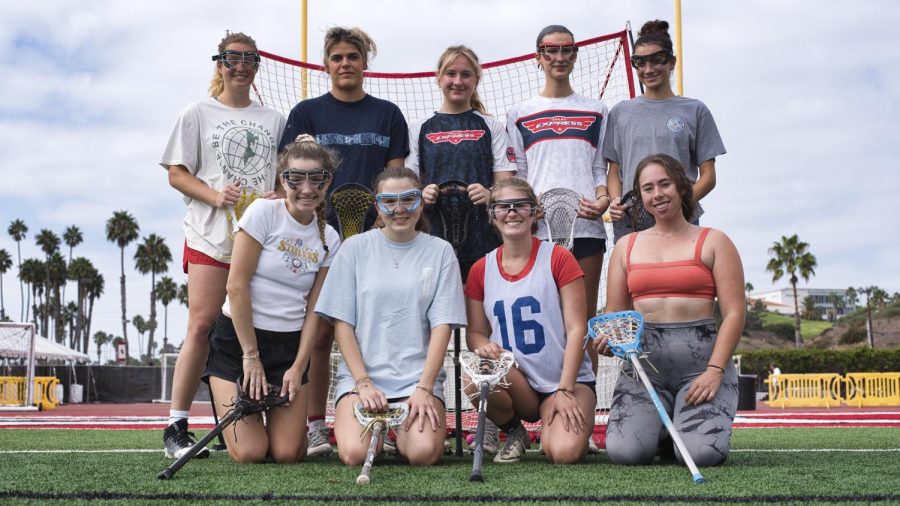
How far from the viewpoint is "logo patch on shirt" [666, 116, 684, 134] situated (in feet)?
16.6

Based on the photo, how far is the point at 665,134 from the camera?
5.05 metres

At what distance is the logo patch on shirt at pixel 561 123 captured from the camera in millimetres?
5227

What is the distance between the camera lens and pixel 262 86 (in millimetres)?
7262

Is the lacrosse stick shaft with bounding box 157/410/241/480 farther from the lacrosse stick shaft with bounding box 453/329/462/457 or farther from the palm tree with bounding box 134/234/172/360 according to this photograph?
the palm tree with bounding box 134/234/172/360

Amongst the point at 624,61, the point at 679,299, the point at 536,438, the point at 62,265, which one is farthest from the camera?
the point at 62,265

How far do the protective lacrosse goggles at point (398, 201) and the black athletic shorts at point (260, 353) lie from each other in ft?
2.74

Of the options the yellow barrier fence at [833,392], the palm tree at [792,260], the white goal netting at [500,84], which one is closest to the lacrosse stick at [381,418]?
the white goal netting at [500,84]

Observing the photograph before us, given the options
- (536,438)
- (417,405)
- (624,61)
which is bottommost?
(536,438)

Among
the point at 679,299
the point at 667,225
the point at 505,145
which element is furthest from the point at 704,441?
the point at 505,145

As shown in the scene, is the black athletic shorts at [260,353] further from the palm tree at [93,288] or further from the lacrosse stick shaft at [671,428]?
the palm tree at [93,288]

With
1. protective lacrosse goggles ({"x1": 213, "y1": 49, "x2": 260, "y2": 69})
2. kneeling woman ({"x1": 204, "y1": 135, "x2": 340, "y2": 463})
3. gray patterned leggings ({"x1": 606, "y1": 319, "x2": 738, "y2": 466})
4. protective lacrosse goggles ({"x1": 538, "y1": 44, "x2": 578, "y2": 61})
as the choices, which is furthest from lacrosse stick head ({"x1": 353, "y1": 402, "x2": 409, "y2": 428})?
protective lacrosse goggles ({"x1": 538, "y1": 44, "x2": 578, "y2": 61})

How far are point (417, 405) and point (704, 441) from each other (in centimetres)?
136

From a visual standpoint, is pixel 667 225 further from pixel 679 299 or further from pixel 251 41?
pixel 251 41

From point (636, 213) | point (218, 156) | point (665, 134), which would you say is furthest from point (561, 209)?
point (218, 156)
